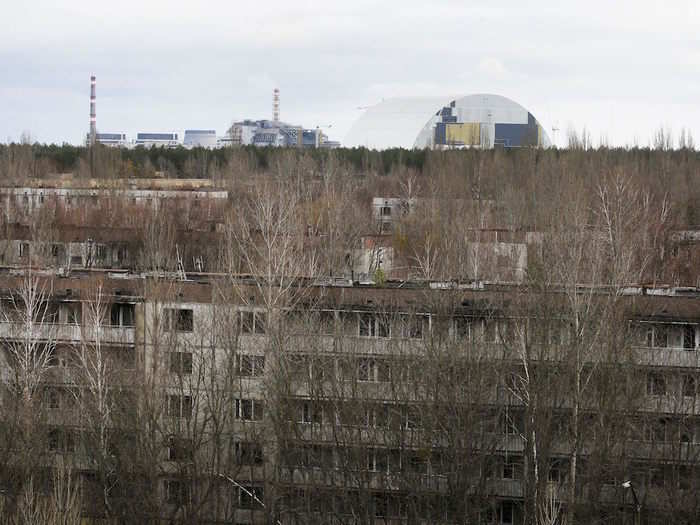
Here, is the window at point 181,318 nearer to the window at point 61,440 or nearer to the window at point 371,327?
the window at point 61,440

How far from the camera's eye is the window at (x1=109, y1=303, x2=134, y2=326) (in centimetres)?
984

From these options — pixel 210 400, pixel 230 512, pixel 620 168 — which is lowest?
pixel 230 512

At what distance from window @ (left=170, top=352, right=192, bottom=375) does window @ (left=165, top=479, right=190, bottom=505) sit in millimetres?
892

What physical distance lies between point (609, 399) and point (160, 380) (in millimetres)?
3553

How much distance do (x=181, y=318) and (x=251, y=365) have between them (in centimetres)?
80

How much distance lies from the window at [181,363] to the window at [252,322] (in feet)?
1.80

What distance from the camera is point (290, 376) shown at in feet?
28.9

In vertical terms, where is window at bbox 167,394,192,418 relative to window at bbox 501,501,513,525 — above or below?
above

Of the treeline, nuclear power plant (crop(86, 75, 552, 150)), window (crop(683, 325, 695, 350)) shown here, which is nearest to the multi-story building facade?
window (crop(683, 325, 695, 350))

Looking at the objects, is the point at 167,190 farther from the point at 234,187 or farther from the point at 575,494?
the point at 575,494

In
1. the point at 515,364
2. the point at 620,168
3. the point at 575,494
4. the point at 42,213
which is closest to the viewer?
the point at 575,494

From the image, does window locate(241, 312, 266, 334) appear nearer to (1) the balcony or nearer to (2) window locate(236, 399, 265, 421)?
(2) window locate(236, 399, 265, 421)

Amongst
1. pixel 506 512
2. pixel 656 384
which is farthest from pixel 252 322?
pixel 656 384

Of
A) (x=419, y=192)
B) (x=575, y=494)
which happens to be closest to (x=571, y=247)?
(x=575, y=494)
